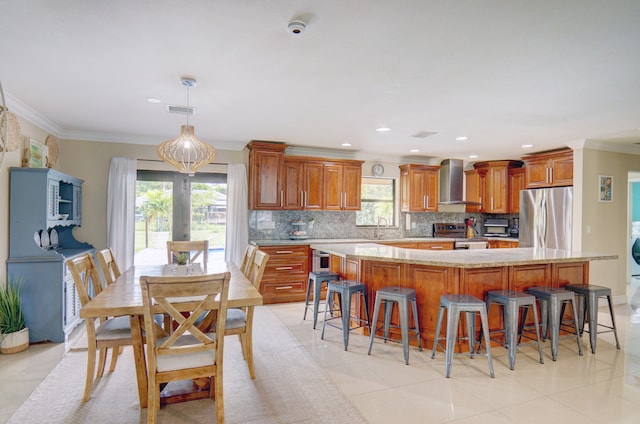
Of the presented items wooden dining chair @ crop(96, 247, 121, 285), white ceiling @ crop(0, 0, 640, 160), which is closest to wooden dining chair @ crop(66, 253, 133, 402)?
wooden dining chair @ crop(96, 247, 121, 285)

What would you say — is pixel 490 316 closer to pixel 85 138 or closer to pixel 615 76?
pixel 615 76

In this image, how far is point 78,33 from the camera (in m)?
2.22

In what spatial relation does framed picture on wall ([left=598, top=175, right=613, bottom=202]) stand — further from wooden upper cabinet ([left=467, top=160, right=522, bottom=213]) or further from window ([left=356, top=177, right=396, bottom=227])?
window ([left=356, top=177, right=396, bottom=227])

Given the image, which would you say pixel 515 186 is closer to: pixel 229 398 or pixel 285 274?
pixel 285 274

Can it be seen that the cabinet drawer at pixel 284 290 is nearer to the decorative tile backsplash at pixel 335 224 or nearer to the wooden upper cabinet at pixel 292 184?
the decorative tile backsplash at pixel 335 224

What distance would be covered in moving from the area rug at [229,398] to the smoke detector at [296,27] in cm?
240

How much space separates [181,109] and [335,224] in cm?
335

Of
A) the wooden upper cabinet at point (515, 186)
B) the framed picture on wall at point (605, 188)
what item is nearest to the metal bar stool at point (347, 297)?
the framed picture on wall at point (605, 188)

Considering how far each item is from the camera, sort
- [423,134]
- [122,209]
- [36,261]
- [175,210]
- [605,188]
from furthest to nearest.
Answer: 1. [175,210]
2. [605,188]
3. [122,209]
4. [423,134]
5. [36,261]

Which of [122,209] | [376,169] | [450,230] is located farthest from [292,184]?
[450,230]

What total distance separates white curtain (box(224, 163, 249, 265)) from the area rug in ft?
7.72

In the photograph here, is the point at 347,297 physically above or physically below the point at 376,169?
below

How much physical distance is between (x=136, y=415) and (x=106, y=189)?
3.66 m

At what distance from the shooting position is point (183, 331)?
82.1 inches
